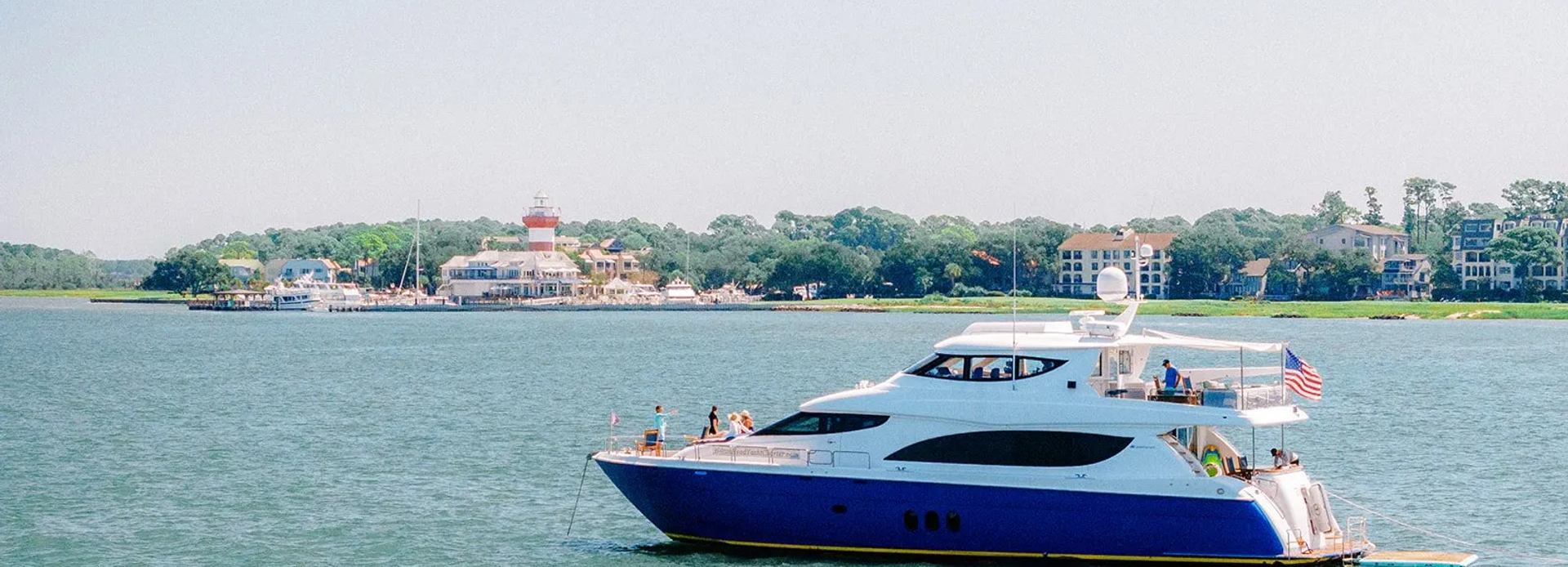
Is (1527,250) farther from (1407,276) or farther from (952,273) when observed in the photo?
(952,273)

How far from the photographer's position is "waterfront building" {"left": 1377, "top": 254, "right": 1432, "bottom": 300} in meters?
179

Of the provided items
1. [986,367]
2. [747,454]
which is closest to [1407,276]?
[986,367]

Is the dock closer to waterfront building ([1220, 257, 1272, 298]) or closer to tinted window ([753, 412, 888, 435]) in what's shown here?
tinted window ([753, 412, 888, 435])

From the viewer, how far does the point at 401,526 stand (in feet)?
102

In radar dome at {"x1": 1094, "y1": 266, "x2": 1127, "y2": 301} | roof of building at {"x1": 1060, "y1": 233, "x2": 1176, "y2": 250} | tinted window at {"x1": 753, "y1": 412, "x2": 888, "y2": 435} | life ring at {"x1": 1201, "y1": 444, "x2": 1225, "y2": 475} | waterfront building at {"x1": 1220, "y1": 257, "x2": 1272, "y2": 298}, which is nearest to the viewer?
life ring at {"x1": 1201, "y1": 444, "x2": 1225, "y2": 475}

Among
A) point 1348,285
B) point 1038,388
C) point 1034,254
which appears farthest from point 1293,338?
point 1038,388

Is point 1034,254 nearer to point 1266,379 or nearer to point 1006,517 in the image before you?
point 1266,379

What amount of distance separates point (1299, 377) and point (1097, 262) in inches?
6416

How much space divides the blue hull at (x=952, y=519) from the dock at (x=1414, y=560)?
5.14 feet

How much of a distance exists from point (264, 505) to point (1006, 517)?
16.2m

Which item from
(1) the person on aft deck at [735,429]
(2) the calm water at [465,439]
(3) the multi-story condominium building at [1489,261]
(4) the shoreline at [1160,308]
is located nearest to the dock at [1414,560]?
(2) the calm water at [465,439]

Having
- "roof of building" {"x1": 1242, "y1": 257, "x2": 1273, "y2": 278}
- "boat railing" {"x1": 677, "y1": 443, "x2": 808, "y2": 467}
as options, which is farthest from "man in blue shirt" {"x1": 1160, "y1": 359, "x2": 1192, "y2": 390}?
"roof of building" {"x1": 1242, "y1": 257, "x2": 1273, "y2": 278}

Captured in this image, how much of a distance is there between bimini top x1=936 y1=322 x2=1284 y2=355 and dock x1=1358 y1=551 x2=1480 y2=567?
10.7 ft

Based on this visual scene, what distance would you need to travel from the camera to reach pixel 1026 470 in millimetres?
24516
